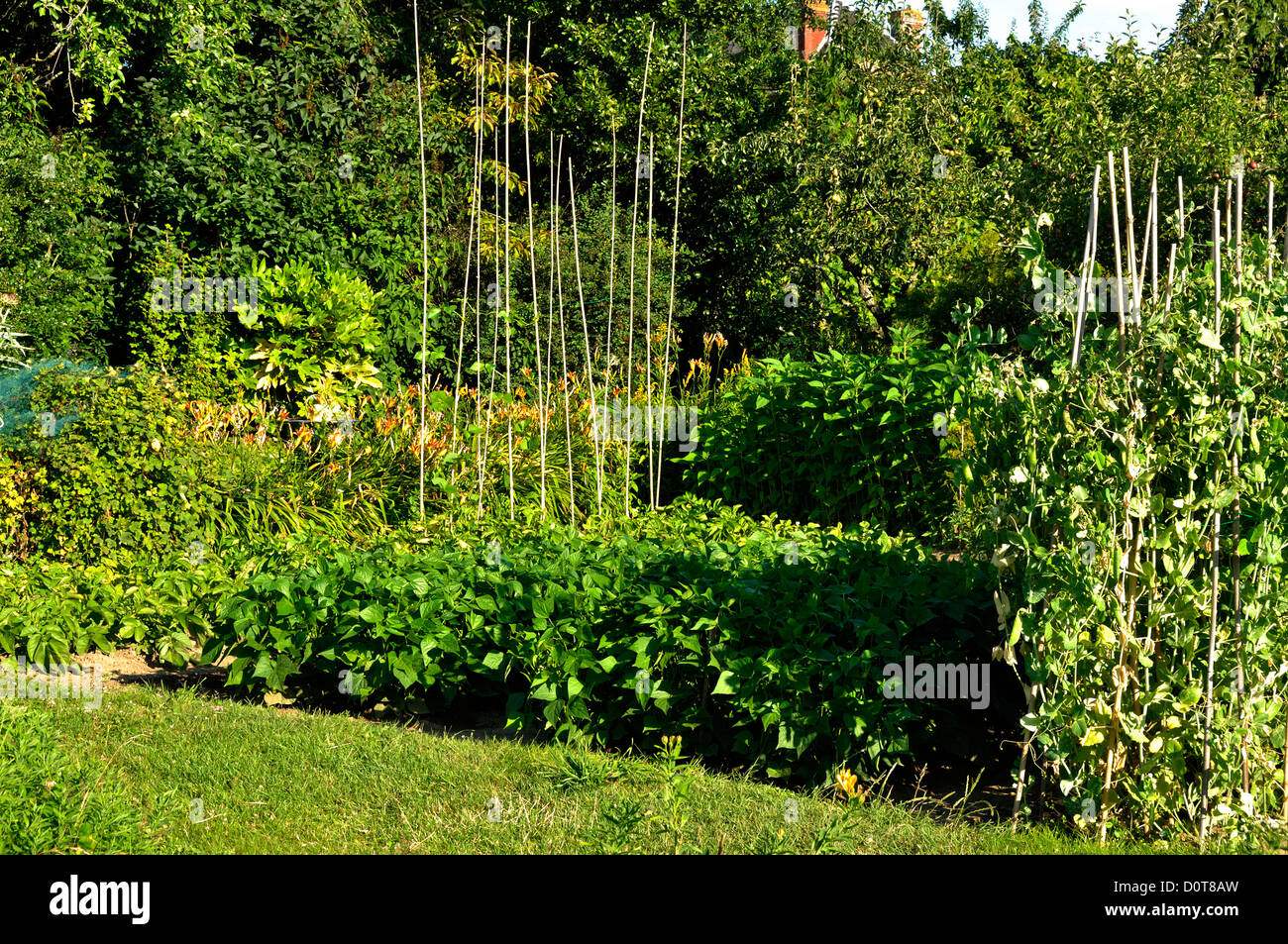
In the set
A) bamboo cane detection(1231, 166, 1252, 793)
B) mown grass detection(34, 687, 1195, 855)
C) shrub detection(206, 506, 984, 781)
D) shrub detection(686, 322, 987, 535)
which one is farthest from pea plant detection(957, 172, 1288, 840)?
shrub detection(686, 322, 987, 535)

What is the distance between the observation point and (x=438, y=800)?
3779 mm

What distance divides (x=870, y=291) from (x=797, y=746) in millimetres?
7141

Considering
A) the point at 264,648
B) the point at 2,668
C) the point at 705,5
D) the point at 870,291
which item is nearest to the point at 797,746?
the point at 264,648

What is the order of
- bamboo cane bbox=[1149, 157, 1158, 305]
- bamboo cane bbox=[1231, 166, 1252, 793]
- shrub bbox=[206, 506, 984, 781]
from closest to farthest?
bamboo cane bbox=[1231, 166, 1252, 793] < bamboo cane bbox=[1149, 157, 1158, 305] < shrub bbox=[206, 506, 984, 781]

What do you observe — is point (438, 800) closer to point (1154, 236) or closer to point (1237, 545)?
point (1237, 545)

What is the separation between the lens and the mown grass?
3.44 metres

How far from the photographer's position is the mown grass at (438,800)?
344 centimetres

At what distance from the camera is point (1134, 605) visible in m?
3.53

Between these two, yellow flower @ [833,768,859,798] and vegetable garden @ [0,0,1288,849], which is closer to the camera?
vegetable garden @ [0,0,1288,849]

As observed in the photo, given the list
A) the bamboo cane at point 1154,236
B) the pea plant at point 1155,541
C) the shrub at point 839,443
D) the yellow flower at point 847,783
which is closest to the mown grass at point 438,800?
the yellow flower at point 847,783

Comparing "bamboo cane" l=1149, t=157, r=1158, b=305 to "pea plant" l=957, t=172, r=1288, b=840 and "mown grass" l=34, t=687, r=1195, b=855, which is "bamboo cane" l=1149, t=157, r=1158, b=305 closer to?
"pea plant" l=957, t=172, r=1288, b=840

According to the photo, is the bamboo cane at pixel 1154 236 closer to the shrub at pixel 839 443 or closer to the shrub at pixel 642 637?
the shrub at pixel 642 637
